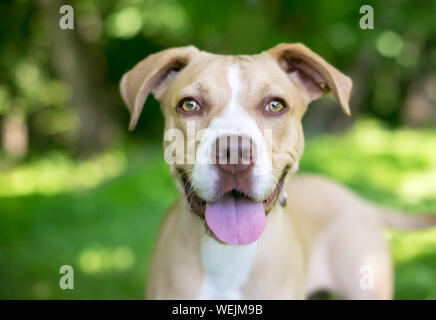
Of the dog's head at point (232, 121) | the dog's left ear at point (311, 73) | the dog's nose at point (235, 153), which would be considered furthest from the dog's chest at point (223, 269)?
the dog's left ear at point (311, 73)

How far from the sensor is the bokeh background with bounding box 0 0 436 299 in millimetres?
5613

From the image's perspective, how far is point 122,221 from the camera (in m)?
7.82

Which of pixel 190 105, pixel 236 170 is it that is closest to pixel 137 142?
pixel 190 105

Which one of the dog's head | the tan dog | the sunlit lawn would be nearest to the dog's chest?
the tan dog

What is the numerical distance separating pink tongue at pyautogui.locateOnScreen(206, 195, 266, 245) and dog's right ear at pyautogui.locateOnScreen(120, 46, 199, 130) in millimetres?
812

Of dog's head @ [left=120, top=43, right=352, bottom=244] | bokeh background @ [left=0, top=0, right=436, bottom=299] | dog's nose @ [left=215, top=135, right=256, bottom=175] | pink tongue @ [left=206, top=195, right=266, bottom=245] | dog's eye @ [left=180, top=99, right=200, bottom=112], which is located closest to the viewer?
dog's nose @ [left=215, top=135, right=256, bottom=175]

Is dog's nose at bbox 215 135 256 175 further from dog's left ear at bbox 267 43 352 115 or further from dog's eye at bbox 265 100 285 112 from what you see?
dog's left ear at bbox 267 43 352 115

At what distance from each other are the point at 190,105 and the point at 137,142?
18413 millimetres

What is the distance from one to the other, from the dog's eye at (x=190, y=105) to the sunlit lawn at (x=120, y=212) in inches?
108

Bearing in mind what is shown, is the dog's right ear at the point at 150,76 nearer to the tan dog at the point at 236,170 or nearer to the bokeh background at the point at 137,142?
the tan dog at the point at 236,170

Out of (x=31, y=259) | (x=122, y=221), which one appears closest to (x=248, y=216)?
(x=31, y=259)

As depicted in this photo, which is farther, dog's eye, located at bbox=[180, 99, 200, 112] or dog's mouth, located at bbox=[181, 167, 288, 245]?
dog's eye, located at bbox=[180, 99, 200, 112]

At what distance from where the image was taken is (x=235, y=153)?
2.92 metres
